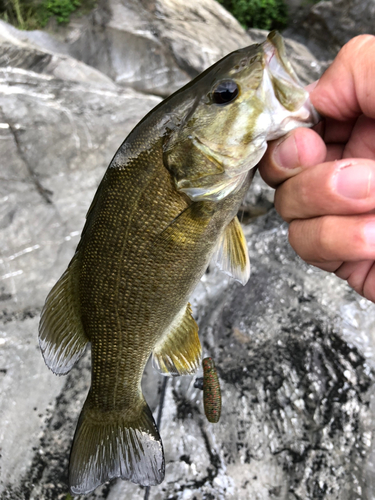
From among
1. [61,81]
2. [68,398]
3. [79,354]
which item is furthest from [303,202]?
[61,81]

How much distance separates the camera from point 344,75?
38.6 inches

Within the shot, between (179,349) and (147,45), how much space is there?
173 inches

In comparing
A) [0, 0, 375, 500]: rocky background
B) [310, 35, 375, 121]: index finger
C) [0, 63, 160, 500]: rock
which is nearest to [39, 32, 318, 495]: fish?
[310, 35, 375, 121]: index finger

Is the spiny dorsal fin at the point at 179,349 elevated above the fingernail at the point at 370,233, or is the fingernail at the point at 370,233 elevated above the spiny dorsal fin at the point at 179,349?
the fingernail at the point at 370,233

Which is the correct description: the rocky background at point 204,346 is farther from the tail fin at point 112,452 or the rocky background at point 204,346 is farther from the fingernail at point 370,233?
the fingernail at point 370,233

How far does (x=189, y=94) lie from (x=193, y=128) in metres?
0.10

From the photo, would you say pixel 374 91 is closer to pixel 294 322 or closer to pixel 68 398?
pixel 294 322

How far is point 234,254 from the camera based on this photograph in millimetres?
1166

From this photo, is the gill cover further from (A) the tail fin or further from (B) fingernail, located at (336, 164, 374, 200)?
(A) the tail fin

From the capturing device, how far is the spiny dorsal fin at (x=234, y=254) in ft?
3.80

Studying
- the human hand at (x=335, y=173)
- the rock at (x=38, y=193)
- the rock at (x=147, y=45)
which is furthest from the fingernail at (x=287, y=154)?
the rock at (x=147, y=45)

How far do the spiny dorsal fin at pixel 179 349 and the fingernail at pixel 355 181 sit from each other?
2.26 ft

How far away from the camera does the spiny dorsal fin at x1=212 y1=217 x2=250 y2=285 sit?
3.80 ft

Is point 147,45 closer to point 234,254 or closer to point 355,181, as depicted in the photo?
point 234,254
